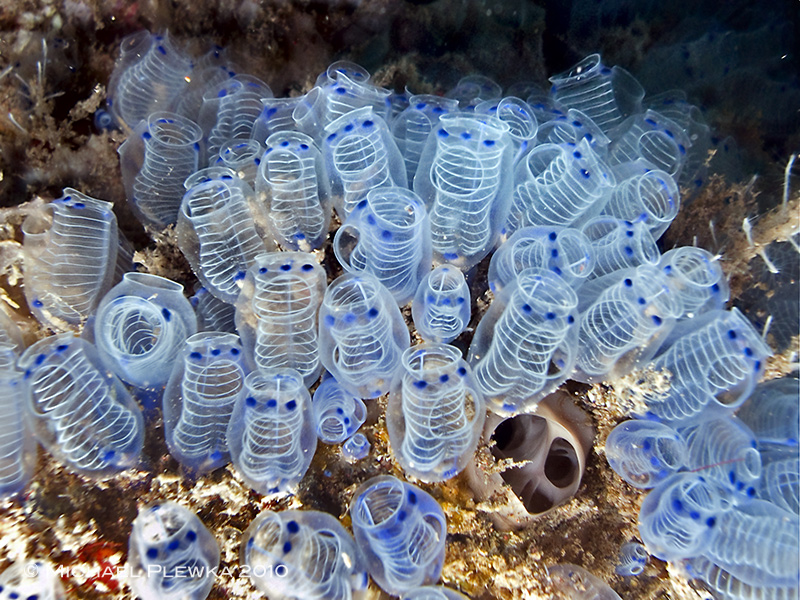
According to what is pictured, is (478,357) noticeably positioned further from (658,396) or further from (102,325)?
(102,325)

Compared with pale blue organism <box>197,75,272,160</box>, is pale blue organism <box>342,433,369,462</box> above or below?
below

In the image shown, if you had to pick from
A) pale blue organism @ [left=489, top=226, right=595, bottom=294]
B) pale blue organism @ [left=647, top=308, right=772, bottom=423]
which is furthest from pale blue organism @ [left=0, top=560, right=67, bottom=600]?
pale blue organism @ [left=647, top=308, right=772, bottom=423]

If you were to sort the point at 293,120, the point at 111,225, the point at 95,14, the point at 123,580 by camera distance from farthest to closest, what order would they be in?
the point at 95,14, the point at 293,120, the point at 111,225, the point at 123,580

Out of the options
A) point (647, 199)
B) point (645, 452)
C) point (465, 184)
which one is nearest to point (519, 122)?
point (465, 184)

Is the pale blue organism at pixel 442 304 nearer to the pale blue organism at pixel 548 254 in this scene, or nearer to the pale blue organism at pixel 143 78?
the pale blue organism at pixel 548 254

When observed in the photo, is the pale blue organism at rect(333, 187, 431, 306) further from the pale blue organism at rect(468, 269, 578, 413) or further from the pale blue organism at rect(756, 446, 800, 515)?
the pale blue organism at rect(756, 446, 800, 515)

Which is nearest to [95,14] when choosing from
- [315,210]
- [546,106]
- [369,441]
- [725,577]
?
[315,210]
